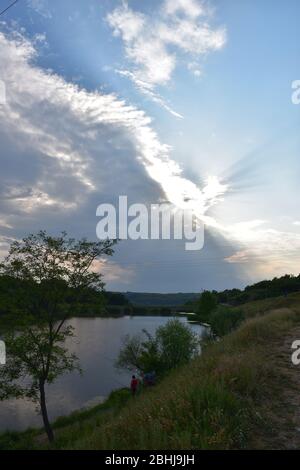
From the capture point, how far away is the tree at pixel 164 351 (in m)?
36.9

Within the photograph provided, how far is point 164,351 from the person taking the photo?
129 ft

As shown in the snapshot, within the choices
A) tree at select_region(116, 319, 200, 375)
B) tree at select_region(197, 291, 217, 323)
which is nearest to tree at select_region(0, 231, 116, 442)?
tree at select_region(116, 319, 200, 375)

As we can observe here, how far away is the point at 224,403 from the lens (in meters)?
7.70

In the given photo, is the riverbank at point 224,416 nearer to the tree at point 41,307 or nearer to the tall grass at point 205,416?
the tall grass at point 205,416

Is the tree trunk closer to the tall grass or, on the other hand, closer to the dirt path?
the dirt path

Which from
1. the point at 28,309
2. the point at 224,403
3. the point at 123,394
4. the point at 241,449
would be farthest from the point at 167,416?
the point at 123,394

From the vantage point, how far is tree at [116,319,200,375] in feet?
121

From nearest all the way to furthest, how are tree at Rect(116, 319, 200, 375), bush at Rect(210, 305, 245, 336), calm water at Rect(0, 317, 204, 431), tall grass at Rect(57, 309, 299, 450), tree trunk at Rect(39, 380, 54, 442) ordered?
1. tall grass at Rect(57, 309, 299, 450)
2. tree trunk at Rect(39, 380, 54, 442)
3. tree at Rect(116, 319, 200, 375)
4. calm water at Rect(0, 317, 204, 431)
5. bush at Rect(210, 305, 245, 336)

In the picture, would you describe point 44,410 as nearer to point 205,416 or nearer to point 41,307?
point 41,307

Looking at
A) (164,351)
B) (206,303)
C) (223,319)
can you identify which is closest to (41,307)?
(164,351)

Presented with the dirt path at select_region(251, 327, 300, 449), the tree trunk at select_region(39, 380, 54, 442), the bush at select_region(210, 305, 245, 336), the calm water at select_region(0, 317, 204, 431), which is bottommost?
the calm water at select_region(0, 317, 204, 431)

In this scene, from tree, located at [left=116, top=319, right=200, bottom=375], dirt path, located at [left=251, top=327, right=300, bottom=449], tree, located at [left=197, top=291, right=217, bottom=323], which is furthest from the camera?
tree, located at [left=197, top=291, right=217, bottom=323]

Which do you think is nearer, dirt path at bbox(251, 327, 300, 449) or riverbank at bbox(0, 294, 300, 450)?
riverbank at bbox(0, 294, 300, 450)
